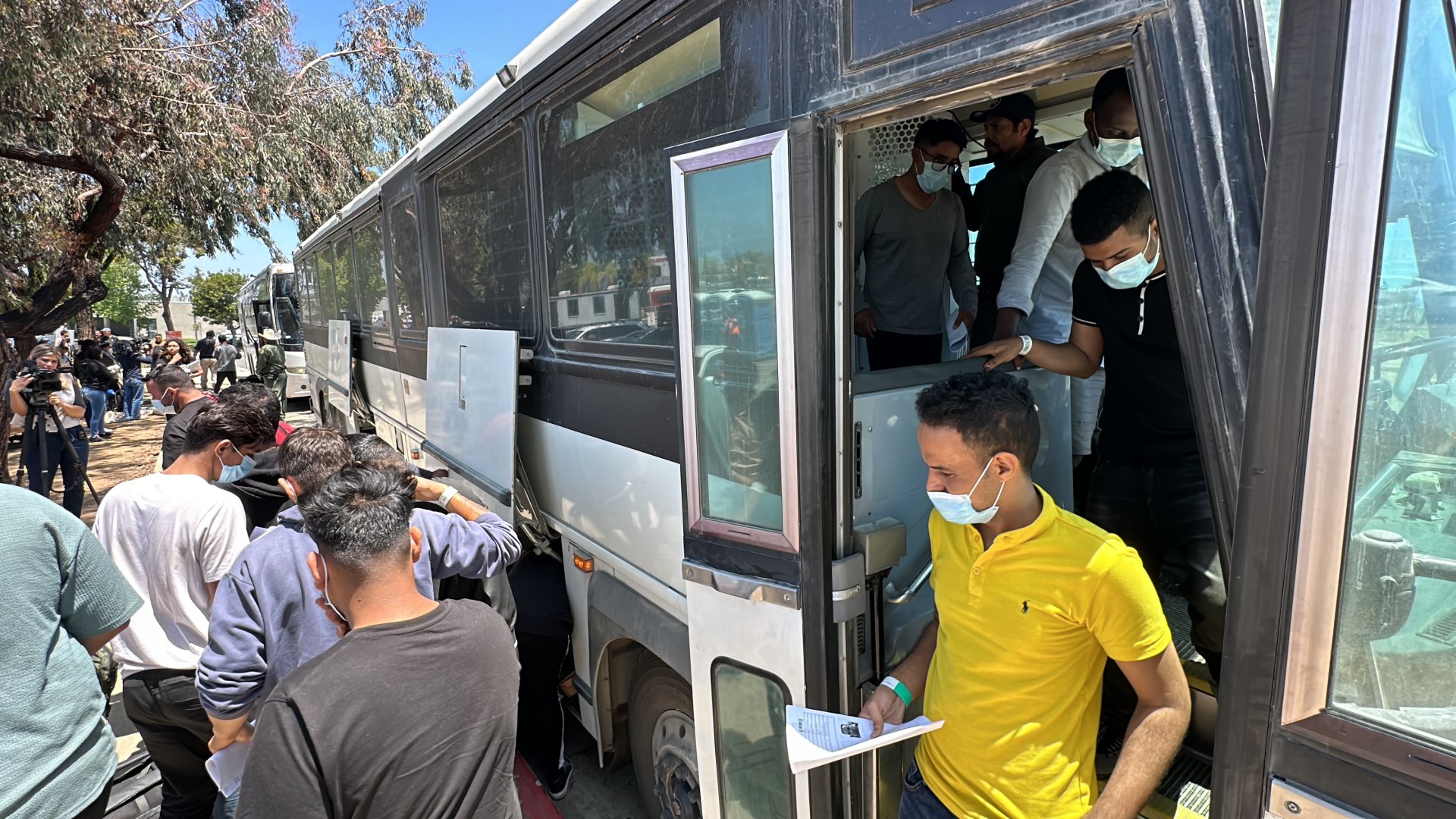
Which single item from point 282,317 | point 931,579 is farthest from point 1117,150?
point 282,317

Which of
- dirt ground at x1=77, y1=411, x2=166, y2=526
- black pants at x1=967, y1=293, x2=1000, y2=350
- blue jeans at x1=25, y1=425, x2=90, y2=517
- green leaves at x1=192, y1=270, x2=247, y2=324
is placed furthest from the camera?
green leaves at x1=192, y1=270, x2=247, y2=324

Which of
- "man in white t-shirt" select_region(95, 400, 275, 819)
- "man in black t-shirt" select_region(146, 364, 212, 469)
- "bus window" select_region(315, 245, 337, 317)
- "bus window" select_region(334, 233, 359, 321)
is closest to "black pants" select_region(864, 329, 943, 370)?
"man in white t-shirt" select_region(95, 400, 275, 819)

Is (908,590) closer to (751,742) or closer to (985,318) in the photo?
(751,742)

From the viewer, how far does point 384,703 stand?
1469 mm

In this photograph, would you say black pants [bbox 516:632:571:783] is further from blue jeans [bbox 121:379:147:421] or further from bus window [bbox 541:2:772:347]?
blue jeans [bbox 121:379:147:421]

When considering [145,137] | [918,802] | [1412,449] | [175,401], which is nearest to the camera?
[1412,449]

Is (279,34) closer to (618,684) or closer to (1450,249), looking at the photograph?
(618,684)

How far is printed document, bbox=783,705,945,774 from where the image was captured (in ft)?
5.02

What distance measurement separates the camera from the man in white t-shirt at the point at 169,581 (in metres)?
2.39

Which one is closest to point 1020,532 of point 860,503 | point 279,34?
point 860,503

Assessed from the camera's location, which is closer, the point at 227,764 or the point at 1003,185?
the point at 227,764

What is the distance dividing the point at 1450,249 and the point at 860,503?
3.87 feet

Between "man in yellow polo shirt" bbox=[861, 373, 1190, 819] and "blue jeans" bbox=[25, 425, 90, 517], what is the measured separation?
808cm

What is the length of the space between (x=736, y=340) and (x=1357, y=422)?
1.22 metres
